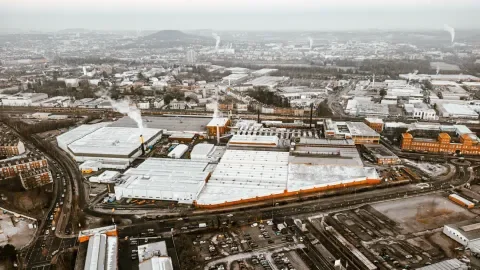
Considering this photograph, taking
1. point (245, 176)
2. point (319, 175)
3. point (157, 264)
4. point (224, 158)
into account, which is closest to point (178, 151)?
point (224, 158)

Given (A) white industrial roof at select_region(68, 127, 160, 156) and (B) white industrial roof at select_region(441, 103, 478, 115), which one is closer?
(A) white industrial roof at select_region(68, 127, 160, 156)

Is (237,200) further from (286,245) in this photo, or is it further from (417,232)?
(417,232)

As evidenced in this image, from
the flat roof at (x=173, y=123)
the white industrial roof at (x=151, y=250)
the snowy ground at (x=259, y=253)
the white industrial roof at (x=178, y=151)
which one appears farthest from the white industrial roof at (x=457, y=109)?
the white industrial roof at (x=151, y=250)

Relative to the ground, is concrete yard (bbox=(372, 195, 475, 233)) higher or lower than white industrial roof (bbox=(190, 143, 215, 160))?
lower

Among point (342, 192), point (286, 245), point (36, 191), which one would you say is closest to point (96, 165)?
point (36, 191)

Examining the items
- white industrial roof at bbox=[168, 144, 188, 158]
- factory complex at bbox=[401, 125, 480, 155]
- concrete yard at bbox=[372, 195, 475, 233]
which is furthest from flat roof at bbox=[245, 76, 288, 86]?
concrete yard at bbox=[372, 195, 475, 233]

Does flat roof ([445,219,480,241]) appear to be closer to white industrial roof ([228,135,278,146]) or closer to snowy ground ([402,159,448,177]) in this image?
snowy ground ([402,159,448,177])
